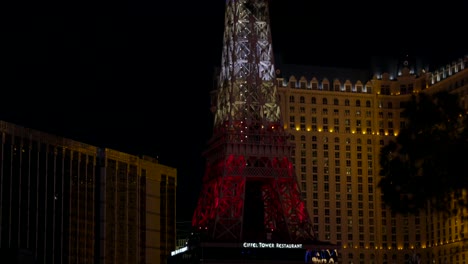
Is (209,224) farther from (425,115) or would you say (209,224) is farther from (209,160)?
(425,115)

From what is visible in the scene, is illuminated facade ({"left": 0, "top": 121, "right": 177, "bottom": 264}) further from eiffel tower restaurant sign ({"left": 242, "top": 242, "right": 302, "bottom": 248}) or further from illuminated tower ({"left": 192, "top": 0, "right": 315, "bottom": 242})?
eiffel tower restaurant sign ({"left": 242, "top": 242, "right": 302, "bottom": 248})

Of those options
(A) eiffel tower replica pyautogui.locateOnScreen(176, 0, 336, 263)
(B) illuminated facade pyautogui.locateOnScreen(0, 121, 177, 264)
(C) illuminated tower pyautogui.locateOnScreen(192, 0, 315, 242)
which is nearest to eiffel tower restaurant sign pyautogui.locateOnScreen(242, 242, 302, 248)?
(A) eiffel tower replica pyautogui.locateOnScreen(176, 0, 336, 263)

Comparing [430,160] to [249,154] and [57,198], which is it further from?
[57,198]

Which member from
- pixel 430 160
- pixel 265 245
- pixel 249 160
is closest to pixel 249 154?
pixel 249 160

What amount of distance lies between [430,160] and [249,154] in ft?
403

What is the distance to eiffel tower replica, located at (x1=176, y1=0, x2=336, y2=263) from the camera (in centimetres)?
17312

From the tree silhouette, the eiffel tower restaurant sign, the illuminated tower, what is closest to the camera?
the tree silhouette

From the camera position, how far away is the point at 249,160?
176 meters

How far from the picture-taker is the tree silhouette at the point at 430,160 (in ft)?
170

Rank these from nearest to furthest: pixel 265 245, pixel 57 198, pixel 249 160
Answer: pixel 265 245, pixel 249 160, pixel 57 198

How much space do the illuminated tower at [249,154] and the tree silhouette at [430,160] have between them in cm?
11720

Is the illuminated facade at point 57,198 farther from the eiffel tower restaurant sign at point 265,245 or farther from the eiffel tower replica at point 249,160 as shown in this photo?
the eiffel tower restaurant sign at point 265,245

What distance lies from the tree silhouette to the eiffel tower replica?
384 ft

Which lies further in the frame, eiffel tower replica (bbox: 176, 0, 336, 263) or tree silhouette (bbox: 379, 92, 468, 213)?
eiffel tower replica (bbox: 176, 0, 336, 263)
